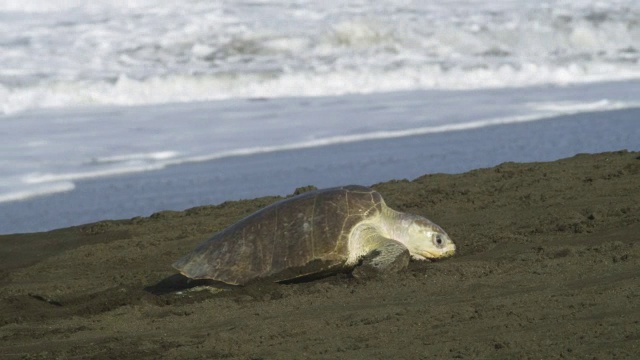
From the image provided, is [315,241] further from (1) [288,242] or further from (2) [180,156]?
(2) [180,156]

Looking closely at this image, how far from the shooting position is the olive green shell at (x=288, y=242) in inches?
191

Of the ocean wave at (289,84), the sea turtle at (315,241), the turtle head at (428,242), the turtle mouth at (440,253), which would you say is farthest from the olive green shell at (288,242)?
the ocean wave at (289,84)

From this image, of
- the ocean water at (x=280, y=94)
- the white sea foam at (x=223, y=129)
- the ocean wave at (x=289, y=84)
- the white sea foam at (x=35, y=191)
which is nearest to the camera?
the white sea foam at (x=35, y=191)

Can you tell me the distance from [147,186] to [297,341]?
4.49 metres

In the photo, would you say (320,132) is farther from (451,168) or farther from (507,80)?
(507,80)

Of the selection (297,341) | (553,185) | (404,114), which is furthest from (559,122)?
(297,341)

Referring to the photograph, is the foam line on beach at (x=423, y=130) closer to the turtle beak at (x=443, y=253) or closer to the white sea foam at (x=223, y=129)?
the white sea foam at (x=223, y=129)

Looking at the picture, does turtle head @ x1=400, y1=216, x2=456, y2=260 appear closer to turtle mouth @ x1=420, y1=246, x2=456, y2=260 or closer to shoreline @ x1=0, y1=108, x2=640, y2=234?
turtle mouth @ x1=420, y1=246, x2=456, y2=260

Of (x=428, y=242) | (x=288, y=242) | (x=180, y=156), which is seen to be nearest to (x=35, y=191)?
(x=180, y=156)

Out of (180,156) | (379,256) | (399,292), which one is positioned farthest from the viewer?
(180,156)

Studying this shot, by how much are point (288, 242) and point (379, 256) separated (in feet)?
1.54

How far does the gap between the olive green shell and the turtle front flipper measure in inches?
4.0

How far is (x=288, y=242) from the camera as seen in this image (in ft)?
16.0

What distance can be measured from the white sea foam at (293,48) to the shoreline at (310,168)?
12.3 ft
